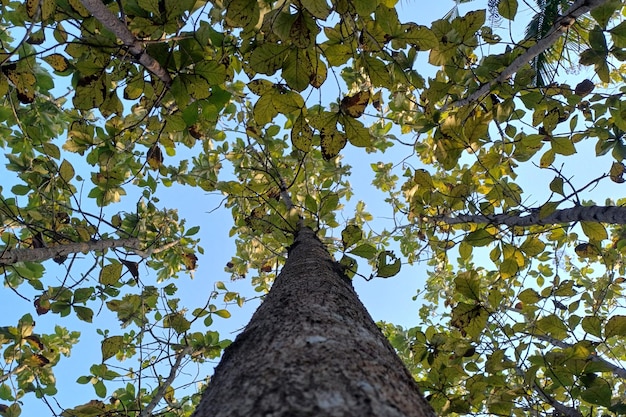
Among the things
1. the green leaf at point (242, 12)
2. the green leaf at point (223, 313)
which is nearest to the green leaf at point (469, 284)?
the green leaf at point (242, 12)

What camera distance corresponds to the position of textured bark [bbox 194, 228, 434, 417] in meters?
0.62

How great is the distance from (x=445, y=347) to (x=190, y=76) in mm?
2515

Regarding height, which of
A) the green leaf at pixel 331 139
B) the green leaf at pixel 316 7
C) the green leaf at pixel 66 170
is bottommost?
the green leaf at pixel 331 139

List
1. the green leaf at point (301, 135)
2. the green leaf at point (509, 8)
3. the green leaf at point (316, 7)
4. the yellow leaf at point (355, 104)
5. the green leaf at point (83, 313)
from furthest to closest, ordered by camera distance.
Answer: the green leaf at point (83, 313) < the green leaf at point (509, 8) < the green leaf at point (301, 135) < the yellow leaf at point (355, 104) < the green leaf at point (316, 7)

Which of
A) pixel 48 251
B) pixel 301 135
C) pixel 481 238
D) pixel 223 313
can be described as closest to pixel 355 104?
pixel 301 135

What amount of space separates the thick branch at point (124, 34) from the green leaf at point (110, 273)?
1213mm

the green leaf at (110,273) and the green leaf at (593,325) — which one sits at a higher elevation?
the green leaf at (110,273)

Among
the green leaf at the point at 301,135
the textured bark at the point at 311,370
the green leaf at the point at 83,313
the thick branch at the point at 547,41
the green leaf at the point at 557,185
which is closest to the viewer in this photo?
the textured bark at the point at 311,370

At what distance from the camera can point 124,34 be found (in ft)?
4.09

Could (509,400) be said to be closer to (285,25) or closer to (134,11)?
(285,25)

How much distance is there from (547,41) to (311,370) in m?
2.01

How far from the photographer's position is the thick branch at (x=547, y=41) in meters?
1.70

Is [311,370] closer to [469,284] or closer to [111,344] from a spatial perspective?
[469,284]

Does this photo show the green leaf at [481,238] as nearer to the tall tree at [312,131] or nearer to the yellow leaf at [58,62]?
the tall tree at [312,131]
